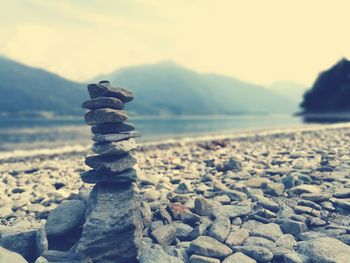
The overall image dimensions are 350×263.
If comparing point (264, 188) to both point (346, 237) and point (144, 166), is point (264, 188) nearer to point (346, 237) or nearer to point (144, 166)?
point (346, 237)

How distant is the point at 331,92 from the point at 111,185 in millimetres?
116469

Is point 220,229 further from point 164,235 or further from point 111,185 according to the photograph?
point 111,185

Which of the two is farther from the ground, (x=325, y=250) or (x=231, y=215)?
(x=231, y=215)

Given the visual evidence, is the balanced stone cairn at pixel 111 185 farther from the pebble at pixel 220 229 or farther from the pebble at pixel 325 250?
the pebble at pixel 325 250

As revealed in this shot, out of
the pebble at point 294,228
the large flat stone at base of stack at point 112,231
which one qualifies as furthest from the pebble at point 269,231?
the large flat stone at base of stack at point 112,231

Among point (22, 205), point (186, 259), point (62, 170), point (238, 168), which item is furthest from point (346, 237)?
point (62, 170)

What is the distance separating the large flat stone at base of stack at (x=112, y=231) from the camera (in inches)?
285

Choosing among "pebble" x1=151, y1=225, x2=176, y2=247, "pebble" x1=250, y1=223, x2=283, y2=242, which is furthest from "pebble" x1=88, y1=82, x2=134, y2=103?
"pebble" x1=250, y1=223, x2=283, y2=242

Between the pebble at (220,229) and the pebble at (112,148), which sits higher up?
the pebble at (112,148)

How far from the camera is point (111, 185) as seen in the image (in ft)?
28.2

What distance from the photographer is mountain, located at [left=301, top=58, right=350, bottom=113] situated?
→ 102 metres

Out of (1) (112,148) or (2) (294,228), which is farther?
(1) (112,148)

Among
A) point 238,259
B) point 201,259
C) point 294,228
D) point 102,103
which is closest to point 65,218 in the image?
point 102,103

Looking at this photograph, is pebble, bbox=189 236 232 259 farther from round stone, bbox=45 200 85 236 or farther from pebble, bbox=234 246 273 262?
round stone, bbox=45 200 85 236
